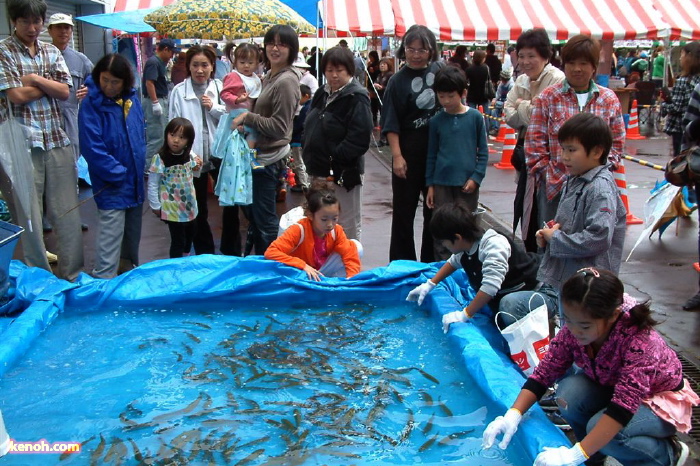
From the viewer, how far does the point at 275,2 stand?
28.1 feet

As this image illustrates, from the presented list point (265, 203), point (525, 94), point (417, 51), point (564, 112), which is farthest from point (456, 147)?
point (265, 203)

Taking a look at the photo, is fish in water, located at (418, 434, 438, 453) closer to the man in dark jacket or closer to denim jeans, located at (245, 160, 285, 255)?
the man in dark jacket

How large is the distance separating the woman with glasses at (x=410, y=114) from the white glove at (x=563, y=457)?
10.9 ft

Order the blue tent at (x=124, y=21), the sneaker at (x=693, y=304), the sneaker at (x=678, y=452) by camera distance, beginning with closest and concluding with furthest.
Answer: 1. the sneaker at (x=678, y=452)
2. the sneaker at (x=693, y=304)
3. the blue tent at (x=124, y=21)

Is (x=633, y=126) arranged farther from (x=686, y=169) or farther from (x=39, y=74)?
(x=39, y=74)

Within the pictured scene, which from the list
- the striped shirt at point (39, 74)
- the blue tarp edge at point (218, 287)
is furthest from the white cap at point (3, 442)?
the striped shirt at point (39, 74)

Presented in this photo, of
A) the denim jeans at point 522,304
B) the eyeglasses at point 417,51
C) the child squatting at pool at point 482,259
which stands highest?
the eyeglasses at point 417,51

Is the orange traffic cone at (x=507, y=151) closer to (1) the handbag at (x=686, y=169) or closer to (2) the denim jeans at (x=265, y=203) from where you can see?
(2) the denim jeans at (x=265, y=203)

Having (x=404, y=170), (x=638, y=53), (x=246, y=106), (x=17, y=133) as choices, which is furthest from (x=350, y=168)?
(x=638, y=53)

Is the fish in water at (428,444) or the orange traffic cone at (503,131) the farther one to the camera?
the orange traffic cone at (503,131)

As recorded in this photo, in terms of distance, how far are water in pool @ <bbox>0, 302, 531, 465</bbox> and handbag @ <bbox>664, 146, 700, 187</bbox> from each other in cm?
Result: 219

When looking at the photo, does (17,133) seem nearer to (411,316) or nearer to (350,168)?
(350,168)

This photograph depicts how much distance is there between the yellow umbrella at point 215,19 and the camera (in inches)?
305

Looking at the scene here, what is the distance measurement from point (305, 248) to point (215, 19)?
340 centimetres
